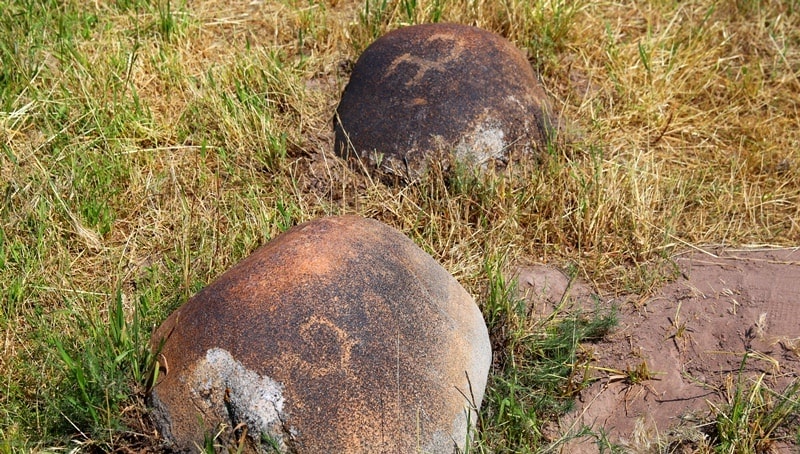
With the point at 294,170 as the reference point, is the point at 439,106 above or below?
above

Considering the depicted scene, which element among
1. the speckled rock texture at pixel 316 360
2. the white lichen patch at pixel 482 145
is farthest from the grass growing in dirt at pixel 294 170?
the speckled rock texture at pixel 316 360

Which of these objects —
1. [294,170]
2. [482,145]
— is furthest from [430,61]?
[294,170]

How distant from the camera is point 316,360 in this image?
2.11m

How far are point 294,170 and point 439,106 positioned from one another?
66 cm

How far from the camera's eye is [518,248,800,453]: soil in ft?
8.32

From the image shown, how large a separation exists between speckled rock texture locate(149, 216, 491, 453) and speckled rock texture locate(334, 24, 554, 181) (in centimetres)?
100

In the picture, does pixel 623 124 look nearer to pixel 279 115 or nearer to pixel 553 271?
pixel 553 271

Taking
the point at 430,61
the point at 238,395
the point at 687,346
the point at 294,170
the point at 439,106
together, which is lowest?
the point at 687,346

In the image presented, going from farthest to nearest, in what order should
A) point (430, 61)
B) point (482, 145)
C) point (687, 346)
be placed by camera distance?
point (430, 61) → point (482, 145) → point (687, 346)

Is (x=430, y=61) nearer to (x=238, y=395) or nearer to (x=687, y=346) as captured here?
(x=687, y=346)

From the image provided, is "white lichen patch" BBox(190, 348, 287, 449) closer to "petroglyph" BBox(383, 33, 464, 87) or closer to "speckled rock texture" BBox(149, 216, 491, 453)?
"speckled rock texture" BBox(149, 216, 491, 453)

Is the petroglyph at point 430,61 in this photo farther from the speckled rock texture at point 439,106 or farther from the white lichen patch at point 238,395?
the white lichen patch at point 238,395

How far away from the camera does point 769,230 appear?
3.40 metres

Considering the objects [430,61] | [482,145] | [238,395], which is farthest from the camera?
[430,61]
